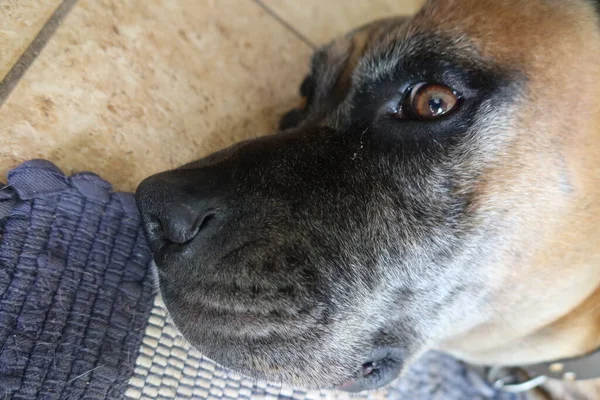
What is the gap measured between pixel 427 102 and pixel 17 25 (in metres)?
1.07

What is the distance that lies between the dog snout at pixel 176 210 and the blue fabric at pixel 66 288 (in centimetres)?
29

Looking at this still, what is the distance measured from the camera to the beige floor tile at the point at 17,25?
138 centimetres

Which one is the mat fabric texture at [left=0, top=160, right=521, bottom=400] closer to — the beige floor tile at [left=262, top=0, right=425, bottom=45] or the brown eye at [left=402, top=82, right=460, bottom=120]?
the brown eye at [left=402, top=82, right=460, bottom=120]

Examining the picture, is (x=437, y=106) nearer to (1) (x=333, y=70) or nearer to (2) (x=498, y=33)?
(2) (x=498, y=33)

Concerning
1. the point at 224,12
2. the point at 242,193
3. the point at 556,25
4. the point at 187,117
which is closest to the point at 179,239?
the point at 242,193

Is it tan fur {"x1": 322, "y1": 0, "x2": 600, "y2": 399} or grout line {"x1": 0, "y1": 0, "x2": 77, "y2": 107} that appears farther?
grout line {"x1": 0, "y1": 0, "x2": 77, "y2": 107}

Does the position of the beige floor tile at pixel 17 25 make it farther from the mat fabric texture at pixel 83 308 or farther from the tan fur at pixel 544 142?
the tan fur at pixel 544 142

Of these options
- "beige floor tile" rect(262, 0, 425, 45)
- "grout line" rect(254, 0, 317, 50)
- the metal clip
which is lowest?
the metal clip

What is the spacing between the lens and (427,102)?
1.10 m

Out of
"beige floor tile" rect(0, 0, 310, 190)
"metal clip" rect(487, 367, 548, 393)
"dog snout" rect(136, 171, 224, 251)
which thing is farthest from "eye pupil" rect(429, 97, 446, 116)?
"metal clip" rect(487, 367, 548, 393)

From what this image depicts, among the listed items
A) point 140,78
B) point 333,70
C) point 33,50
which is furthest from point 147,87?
point 333,70

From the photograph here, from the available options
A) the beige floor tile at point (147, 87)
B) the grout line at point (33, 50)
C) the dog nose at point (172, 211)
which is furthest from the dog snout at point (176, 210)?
the grout line at point (33, 50)

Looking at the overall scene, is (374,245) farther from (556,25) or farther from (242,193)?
(556,25)

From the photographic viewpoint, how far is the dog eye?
1.07 meters
